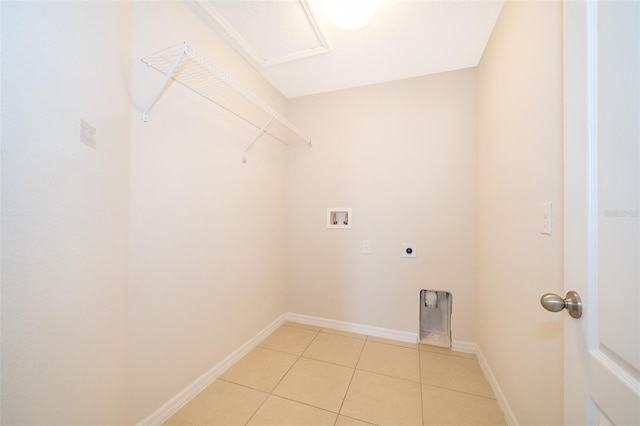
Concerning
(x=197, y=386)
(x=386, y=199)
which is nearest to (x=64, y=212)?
(x=197, y=386)

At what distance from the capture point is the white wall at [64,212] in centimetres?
67

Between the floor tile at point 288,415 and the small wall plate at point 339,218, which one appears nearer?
the floor tile at point 288,415

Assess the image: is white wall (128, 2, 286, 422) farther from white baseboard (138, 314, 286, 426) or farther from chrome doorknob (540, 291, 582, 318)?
chrome doorknob (540, 291, 582, 318)

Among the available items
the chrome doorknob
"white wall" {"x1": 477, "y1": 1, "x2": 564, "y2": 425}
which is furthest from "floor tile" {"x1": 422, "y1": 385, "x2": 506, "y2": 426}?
the chrome doorknob

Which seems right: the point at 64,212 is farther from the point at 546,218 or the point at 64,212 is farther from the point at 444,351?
the point at 444,351

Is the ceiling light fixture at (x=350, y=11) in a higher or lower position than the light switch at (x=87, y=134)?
higher

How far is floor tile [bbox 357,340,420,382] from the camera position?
1714 mm

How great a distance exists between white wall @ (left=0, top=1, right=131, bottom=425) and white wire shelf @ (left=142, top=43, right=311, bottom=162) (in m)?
0.16

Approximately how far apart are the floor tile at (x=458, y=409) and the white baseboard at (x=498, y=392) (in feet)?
0.11

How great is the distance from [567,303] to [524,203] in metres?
0.70

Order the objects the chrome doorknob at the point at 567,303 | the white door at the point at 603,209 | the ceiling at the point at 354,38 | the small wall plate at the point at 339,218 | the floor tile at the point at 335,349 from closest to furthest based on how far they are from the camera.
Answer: the white door at the point at 603,209, the chrome doorknob at the point at 567,303, the ceiling at the point at 354,38, the floor tile at the point at 335,349, the small wall plate at the point at 339,218

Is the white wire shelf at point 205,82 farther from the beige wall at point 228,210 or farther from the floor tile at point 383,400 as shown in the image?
the floor tile at point 383,400

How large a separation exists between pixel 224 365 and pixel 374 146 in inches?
89.5

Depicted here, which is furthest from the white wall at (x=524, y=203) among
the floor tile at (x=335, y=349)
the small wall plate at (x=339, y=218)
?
the small wall plate at (x=339, y=218)
